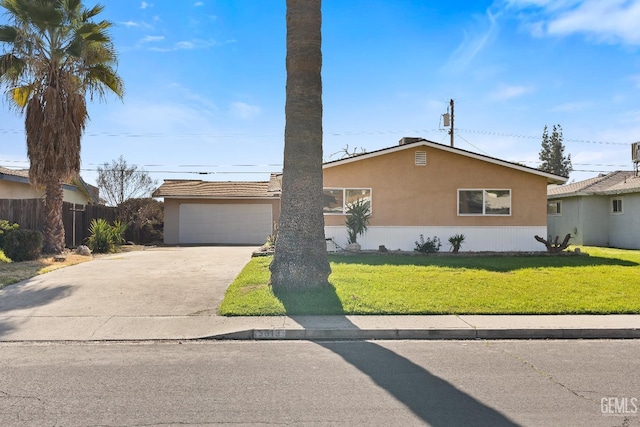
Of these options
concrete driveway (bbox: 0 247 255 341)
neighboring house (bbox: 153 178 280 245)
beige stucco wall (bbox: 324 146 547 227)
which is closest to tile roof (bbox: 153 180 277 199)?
neighboring house (bbox: 153 178 280 245)

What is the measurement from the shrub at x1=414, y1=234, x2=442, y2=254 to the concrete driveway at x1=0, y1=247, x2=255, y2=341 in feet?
23.1

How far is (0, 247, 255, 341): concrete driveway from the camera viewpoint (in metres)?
7.46

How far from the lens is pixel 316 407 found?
4.48 meters

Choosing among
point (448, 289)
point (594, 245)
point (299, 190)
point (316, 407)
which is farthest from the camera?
point (594, 245)

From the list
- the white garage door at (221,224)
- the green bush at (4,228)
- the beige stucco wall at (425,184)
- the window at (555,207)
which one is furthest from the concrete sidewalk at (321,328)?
the window at (555,207)

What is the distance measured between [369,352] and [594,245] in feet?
74.4

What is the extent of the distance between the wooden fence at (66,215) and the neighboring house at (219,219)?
325 cm

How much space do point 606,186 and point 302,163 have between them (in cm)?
2166

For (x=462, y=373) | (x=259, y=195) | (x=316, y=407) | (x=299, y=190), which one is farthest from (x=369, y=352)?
(x=259, y=195)

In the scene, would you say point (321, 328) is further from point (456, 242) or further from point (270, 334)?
point (456, 242)

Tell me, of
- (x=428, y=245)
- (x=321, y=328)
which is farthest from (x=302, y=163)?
(x=428, y=245)

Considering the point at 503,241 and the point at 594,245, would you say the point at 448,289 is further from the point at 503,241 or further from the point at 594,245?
the point at 594,245

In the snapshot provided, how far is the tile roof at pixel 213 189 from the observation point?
27016 mm

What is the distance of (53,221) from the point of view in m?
16.6
